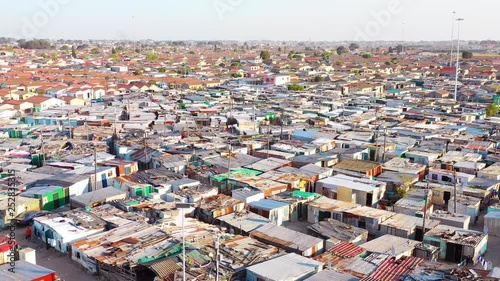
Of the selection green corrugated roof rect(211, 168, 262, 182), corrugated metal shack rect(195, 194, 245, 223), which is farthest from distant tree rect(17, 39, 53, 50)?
corrugated metal shack rect(195, 194, 245, 223)

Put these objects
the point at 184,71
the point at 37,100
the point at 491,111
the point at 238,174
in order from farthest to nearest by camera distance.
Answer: the point at 184,71, the point at 37,100, the point at 491,111, the point at 238,174

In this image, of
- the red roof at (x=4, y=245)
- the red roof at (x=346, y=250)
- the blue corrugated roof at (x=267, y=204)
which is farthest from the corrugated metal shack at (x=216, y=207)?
the red roof at (x=4, y=245)

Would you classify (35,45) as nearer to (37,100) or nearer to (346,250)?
(37,100)

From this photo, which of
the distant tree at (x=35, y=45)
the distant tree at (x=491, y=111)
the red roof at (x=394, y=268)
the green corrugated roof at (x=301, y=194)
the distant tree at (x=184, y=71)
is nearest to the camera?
the red roof at (x=394, y=268)

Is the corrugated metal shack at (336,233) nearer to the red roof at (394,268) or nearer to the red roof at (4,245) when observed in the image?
the red roof at (394,268)

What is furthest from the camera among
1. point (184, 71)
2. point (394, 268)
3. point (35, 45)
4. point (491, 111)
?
point (35, 45)

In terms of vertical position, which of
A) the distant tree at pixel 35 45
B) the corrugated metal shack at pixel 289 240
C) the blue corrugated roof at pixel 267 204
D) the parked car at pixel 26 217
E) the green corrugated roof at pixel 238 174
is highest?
the distant tree at pixel 35 45

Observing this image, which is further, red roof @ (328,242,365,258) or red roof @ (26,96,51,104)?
red roof @ (26,96,51,104)

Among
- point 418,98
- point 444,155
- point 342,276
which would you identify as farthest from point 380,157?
point 418,98

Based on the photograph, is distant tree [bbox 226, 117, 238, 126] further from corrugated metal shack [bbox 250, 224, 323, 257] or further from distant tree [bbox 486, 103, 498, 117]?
distant tree [bbox 486, 103, 498, 117]

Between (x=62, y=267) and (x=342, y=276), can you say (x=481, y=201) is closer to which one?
(x=342, y=276)

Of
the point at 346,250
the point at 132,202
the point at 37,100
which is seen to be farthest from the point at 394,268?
the point at 37,100
